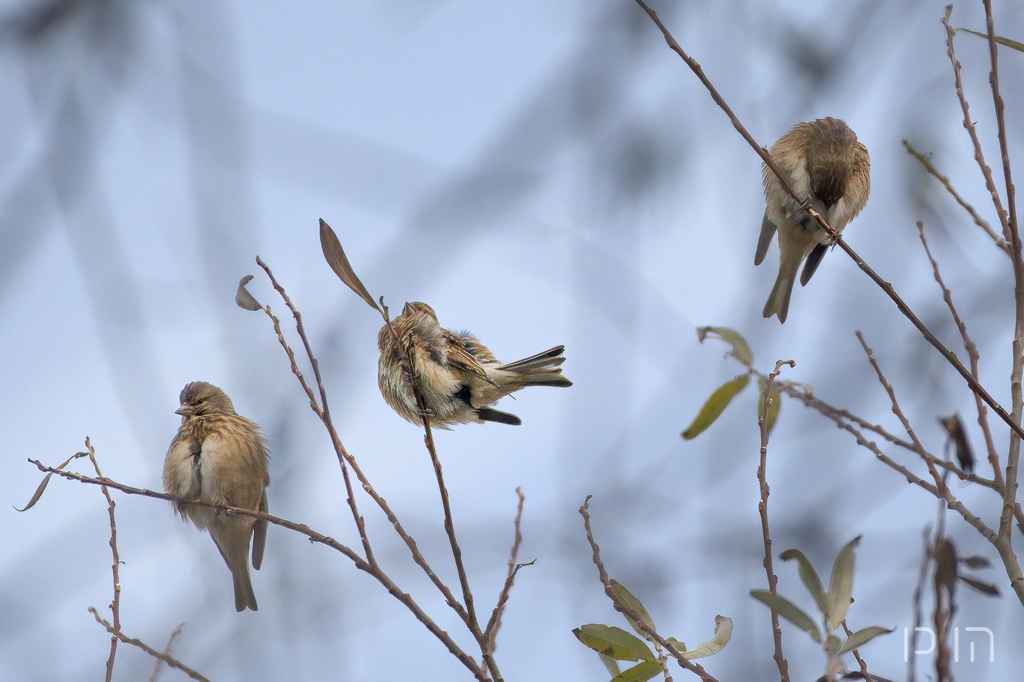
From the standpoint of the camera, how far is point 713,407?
3.13 m

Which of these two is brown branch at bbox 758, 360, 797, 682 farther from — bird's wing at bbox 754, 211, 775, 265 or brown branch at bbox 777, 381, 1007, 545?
bird's wing at bbox 754, 211, 775, 265

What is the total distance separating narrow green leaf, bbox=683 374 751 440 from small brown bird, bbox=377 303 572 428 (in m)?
1.62

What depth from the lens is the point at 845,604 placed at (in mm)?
2564

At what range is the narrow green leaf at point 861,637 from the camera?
2.31 meters

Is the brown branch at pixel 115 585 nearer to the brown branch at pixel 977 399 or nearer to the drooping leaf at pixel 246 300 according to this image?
the drooping leaf at pixel 246 300

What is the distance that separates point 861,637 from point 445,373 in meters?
2.66

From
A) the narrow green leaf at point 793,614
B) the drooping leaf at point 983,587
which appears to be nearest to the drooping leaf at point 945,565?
the drooping leaf at point 983,587

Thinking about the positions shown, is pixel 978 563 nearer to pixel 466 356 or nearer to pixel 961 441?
pixel 961 441

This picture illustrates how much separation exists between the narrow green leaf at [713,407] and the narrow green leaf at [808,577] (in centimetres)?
58

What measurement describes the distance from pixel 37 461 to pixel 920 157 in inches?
121

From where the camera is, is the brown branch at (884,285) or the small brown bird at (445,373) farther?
the small brown bird at (445,373)

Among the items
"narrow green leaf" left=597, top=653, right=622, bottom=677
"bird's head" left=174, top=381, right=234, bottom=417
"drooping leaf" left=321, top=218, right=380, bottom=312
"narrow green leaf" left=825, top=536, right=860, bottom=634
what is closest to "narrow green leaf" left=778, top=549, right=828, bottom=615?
"narrow green leaf" left=825, top=536, right=860, bottom=634

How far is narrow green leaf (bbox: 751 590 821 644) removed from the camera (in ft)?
8.18

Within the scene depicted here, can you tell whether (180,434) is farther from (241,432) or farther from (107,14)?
(107,14)
